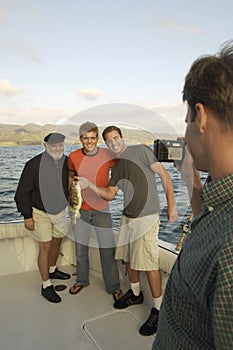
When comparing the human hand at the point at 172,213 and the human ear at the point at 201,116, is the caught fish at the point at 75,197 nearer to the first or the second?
the human hand at the point at 172,213

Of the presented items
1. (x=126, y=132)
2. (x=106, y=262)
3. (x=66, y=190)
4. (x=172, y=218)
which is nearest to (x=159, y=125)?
(x=126, y=132)

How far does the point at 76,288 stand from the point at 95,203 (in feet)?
2.86

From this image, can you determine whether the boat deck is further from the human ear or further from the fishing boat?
the human ear

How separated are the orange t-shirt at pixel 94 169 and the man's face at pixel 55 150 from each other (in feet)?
0.34

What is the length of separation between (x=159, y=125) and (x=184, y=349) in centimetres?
142

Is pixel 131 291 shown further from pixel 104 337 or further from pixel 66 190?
pixel 66 190

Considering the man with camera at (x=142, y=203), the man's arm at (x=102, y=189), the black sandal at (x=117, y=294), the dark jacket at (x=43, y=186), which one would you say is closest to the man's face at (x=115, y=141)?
the man with camera at (x=142, y=203)

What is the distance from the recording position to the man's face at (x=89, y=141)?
8.50ft

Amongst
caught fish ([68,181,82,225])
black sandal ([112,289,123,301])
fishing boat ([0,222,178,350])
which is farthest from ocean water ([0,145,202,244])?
black sandal ([112,289,123,301])

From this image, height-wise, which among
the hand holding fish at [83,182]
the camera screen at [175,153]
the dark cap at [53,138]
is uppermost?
the dark cap at [53,138]

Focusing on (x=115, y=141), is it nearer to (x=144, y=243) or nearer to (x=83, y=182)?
(x=83, y=182)

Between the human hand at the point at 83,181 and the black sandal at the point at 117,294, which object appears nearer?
the human hand at the point at 83,181

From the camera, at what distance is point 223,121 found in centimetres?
64

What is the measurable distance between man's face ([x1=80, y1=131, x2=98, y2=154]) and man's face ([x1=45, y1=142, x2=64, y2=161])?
0.79ft
